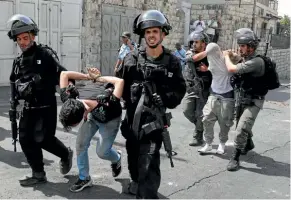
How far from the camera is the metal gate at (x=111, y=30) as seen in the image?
1277 cm

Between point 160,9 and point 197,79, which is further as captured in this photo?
point 160,9

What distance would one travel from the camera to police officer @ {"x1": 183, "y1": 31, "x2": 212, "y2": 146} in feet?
18.8

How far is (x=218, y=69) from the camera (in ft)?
17.7

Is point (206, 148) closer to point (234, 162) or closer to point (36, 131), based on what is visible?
point (234, 162)

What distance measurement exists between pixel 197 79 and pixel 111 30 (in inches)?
307

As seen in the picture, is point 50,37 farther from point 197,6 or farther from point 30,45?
point 197,6

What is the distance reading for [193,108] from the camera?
5965mm

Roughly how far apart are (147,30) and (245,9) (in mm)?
20428

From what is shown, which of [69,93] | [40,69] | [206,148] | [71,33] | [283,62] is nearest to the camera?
[69,93]

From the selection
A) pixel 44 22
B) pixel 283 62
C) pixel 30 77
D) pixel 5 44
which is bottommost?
pixel 283 62

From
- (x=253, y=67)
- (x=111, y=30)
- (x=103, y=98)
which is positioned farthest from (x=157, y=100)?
(x=111, y=30)

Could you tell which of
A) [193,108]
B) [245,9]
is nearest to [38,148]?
[193,108]

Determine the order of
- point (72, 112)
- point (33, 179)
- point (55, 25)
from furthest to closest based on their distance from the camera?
1. point (55, 25)
2. point (33, 179)
3. point (72, 112)

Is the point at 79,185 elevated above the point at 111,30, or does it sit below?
below
